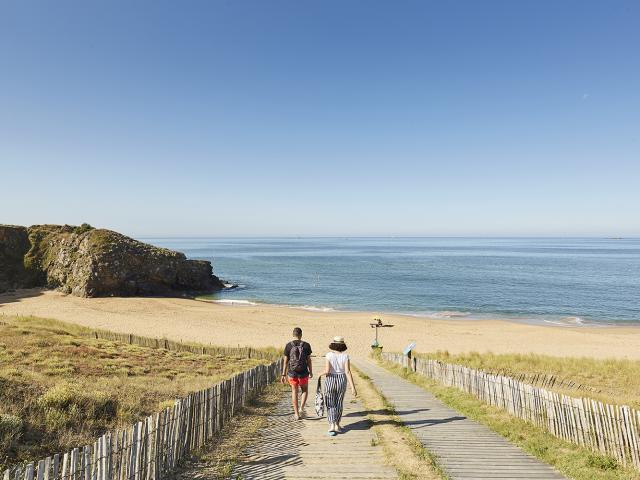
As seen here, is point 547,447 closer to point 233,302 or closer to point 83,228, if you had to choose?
point 233,302

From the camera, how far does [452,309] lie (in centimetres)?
5144

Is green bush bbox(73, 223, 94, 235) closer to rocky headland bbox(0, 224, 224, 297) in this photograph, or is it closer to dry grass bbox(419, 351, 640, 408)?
rocky headland bbox(0, 224, 224, 297)

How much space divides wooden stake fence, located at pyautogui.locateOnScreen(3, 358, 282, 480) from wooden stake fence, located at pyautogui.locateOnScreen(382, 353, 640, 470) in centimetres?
686

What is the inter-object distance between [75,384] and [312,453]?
8.16 m

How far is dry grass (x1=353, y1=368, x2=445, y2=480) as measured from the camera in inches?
237

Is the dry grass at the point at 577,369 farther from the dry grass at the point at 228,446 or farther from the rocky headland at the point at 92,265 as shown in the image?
the rocky headland at the point at 92,265

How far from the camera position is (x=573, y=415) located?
765cm

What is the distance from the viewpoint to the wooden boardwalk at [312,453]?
595cm

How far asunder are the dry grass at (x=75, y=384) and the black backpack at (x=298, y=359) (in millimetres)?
4245

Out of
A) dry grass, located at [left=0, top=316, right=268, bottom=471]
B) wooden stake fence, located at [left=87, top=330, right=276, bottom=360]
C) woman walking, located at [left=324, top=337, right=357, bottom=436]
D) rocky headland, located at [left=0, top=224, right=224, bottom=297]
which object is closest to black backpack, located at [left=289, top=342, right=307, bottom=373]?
woman walking, located at [left=324, top=337, right=357, bottom=436]

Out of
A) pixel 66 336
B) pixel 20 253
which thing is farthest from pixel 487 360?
pixel 20 253

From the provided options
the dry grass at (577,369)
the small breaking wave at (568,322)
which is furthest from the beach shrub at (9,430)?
the small breaking wave at (568,322)

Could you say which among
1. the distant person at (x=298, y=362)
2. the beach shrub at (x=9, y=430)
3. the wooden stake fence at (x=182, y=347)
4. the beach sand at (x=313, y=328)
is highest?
the distant person at (x=298, y=362)

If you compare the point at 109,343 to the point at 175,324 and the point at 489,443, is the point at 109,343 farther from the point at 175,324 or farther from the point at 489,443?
the point at 489,443
